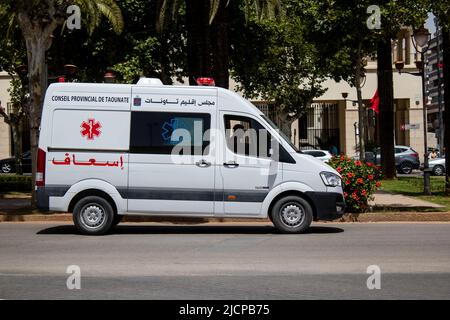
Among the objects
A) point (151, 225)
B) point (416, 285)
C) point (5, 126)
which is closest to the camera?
point (416, 285)

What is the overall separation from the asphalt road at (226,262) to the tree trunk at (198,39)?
4.94 metres

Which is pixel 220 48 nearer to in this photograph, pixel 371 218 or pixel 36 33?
pixel 36 33

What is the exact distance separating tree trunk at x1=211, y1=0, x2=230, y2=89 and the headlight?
5.73m

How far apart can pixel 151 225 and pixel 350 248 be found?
5349 mm

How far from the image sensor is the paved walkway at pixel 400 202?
17.9m

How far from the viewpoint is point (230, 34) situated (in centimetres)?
3017

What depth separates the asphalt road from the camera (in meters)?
7.86

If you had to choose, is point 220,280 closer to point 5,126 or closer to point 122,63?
point 122,63

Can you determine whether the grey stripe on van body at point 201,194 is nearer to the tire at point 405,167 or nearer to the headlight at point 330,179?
the headlight at point 330,179

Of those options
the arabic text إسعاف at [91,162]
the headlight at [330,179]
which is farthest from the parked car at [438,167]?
the arabic text إسعاف at [91,162]

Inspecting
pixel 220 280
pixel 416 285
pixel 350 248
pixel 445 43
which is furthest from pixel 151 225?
pixel 445 43

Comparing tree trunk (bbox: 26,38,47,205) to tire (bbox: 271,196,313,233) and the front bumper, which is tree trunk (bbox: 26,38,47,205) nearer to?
tire (bbox: 271,196,313,233)

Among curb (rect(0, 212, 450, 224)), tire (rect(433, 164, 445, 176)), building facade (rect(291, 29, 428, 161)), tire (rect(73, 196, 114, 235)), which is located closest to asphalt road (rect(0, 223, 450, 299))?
tire (rect(73, 196, 114, 235))

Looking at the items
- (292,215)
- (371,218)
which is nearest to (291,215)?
(292,215)
